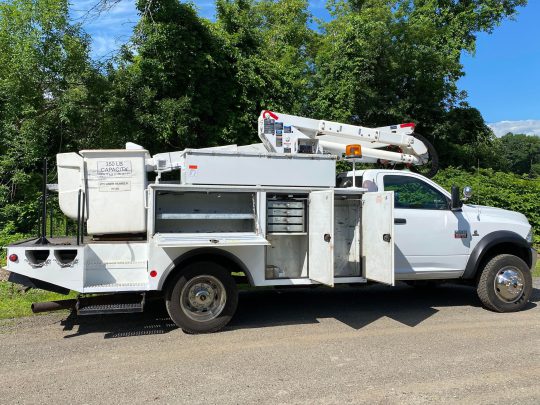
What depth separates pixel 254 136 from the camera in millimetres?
15500

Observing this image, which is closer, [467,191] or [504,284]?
[467,191]

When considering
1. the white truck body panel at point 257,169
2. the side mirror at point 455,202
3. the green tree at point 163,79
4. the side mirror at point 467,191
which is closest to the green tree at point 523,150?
the green tree at point 163,79

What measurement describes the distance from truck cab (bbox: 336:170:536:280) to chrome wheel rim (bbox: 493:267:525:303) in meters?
0.32

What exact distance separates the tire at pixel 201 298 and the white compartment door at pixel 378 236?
1.87 m

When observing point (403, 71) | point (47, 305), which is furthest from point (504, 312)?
point (403, 71)

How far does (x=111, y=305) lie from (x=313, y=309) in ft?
10.0

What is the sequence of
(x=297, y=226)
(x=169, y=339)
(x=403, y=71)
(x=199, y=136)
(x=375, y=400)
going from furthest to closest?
(x=403, y=71) < (x=199, y=136) < (x=297, y=226) < (x=169, y=339) < (x=375, y=400)

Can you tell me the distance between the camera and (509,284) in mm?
7305

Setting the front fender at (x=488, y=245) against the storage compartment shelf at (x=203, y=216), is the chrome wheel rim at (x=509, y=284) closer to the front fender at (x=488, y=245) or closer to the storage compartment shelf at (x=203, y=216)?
the front fender at (x=488, y=245)

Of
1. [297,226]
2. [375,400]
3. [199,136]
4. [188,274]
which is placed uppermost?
[199,136]

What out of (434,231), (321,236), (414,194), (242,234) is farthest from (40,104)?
(434,231)

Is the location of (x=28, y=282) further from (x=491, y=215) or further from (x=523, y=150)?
(x=523, y=150)

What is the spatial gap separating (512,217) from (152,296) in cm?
559

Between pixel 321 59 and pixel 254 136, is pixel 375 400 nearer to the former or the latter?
pixel 254 136
